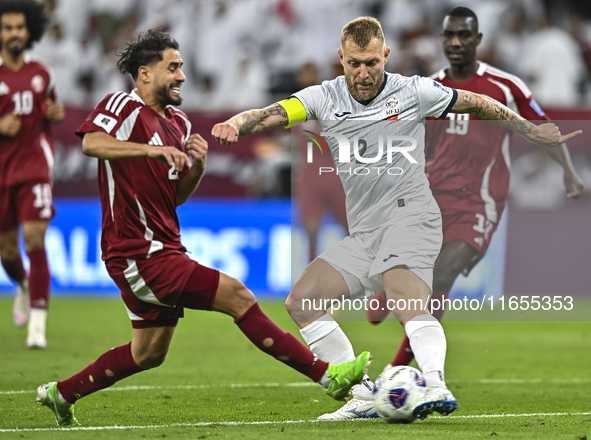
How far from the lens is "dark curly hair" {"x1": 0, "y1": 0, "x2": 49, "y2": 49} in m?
8.75

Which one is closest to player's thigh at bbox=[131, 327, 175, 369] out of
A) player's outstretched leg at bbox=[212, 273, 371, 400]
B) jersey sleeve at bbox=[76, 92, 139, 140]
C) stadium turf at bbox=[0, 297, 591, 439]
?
player's outstretched leg at bbox=[212, 273, 371, 400]

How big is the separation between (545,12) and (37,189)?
9.96m

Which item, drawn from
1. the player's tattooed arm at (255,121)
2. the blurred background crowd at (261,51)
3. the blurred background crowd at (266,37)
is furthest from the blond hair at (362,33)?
the blurred background crowd at (266,37)

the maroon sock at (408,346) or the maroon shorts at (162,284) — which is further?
the maroon sock at (408,346)

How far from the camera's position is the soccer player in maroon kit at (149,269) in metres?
4.83

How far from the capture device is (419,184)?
5.19 meters

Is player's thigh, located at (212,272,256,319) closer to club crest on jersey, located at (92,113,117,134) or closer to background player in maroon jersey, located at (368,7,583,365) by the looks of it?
club crest on jersey, located at (92,113,117,134)

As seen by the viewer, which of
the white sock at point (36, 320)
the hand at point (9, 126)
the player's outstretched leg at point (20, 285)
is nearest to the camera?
the white sock at point (36, 320)

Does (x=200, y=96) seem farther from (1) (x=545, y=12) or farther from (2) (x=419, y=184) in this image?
(2) (x=419, y=184)

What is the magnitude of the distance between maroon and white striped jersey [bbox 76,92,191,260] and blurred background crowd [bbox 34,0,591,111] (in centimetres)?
912

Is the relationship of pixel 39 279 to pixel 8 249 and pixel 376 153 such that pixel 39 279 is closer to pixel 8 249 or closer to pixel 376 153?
pixel 8 249

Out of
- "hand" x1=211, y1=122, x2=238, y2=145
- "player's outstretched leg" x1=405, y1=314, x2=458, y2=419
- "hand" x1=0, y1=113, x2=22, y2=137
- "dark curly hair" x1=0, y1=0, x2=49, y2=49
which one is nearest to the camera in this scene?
"player's outstretched leg" x1=405, y1=314, x2=458, y2=419

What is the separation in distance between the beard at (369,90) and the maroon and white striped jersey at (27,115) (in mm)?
4348

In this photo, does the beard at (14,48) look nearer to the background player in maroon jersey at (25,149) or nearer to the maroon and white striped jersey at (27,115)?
the background player in maroon jersey at (25,149)
